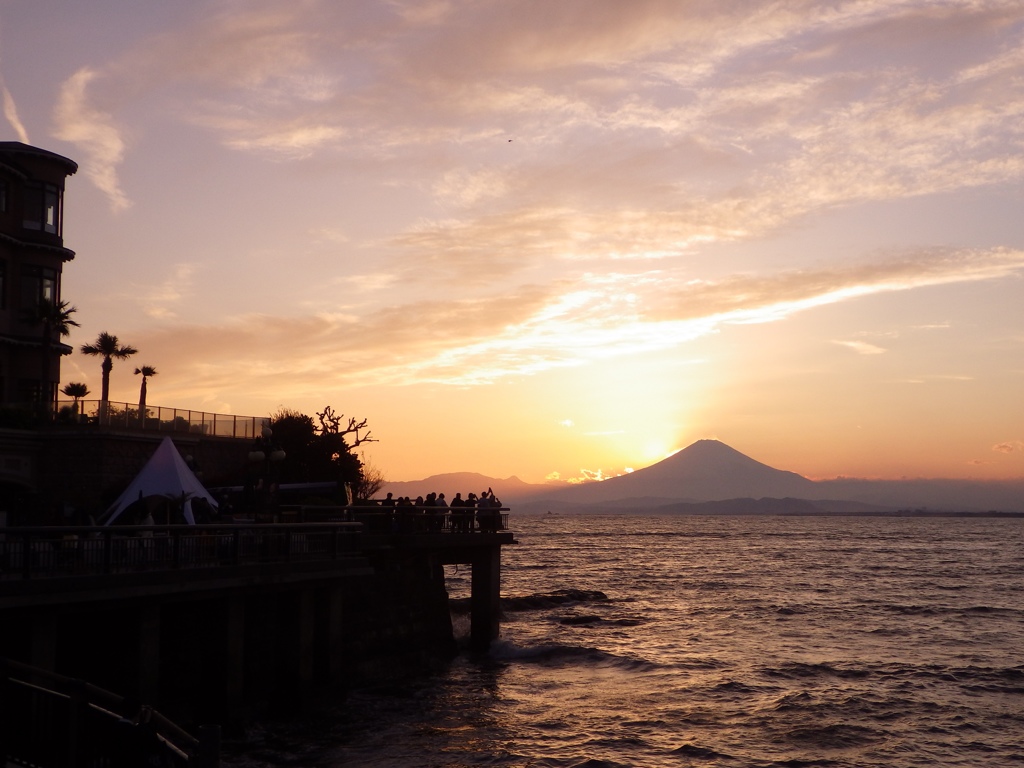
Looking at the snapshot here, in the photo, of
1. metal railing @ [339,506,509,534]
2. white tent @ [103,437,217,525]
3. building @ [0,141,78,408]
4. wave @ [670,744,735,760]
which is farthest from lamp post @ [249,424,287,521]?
building @ [0,141,78,408]

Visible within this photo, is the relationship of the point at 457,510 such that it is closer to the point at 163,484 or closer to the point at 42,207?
the point at 163,484

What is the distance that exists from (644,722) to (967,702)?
11.6m

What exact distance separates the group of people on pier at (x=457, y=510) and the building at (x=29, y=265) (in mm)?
18006

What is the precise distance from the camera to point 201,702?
2122cm

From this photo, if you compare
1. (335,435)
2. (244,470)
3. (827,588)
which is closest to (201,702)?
(244,470)

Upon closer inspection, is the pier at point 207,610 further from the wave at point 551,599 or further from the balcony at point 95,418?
the wave at point 551,599

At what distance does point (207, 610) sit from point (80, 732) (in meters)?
10.3

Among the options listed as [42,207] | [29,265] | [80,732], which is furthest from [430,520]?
[42,207]

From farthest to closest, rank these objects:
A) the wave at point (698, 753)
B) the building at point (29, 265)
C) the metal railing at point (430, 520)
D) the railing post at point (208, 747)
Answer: the building at point (29, 265), the metal railing at point (430, 520), the wave at point (698, 753), the railing post at point (208, 747)

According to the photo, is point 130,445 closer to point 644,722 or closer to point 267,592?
point 267,592

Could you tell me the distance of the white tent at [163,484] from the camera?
24.5m

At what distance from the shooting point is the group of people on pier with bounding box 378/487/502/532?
113 feet

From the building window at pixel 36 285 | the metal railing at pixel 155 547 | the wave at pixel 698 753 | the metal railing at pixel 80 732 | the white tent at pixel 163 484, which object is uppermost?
the building window at pixel 36 285

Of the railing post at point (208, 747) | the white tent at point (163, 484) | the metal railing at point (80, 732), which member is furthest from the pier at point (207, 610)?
the railing post at point (208, 747)
